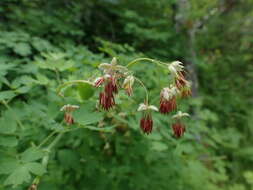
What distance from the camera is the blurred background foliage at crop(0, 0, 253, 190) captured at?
134cm

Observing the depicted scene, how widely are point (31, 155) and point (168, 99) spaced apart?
625 millimetres

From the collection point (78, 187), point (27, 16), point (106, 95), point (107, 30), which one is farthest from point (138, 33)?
point (106, 95)

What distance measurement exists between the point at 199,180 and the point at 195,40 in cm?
285

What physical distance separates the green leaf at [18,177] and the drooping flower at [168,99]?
607mm

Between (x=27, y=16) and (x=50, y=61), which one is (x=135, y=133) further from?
(x=27, y=16)

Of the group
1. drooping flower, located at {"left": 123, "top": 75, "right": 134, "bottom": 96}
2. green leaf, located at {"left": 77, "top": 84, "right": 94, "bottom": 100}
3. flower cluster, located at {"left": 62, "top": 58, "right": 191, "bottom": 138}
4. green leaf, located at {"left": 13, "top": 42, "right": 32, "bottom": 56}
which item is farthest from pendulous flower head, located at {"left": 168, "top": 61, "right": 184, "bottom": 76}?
green leaf, located at {"left": 13, "top": 42, "right": 32, "bottom": 56}

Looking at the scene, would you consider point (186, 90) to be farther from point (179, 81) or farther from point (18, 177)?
point (18, 177)

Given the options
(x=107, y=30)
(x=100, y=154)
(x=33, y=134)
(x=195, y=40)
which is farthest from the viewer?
(x=195, y=40)

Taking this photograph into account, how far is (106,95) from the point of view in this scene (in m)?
0.93

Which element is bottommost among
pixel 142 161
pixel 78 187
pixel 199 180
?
pixel 199 180

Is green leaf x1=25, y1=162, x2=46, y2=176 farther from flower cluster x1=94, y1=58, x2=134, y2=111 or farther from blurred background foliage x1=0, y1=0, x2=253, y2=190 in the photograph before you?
flower cluster x1=94, y1=58, x2=134, y2=111

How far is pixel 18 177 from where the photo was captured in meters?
1.01

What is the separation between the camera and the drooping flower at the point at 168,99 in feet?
3.18

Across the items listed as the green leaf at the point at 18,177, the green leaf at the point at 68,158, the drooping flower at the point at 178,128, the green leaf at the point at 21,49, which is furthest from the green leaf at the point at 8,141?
the green leaf at the point at 21,49
